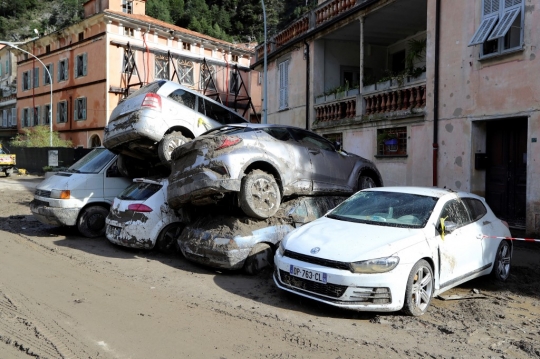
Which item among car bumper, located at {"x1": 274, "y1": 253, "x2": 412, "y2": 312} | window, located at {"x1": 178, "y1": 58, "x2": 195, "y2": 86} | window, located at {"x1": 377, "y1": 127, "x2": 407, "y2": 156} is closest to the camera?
car bumper, located at {"x1": 274, "y1": 253, "x2": 412, "y2": 312}

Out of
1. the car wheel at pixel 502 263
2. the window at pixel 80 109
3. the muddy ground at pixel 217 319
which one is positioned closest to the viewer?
the muddy ground at pixel 217 319

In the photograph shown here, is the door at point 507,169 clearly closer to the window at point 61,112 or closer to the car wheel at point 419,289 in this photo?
the car wheel at point 419,289

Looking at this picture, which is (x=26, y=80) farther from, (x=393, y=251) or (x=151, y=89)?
(x=393, y=251)

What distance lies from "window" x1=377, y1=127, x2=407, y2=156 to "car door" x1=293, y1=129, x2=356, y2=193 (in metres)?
4.91

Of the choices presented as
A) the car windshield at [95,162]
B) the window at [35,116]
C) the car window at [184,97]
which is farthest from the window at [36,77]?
Answer: the car window at [184,97]

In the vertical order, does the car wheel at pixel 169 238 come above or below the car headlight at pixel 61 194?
below

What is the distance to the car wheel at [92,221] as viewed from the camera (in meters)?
9.99

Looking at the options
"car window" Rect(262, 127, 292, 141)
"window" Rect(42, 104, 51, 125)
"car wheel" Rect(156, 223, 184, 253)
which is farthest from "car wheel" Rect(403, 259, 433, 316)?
"window" Rect(42, 104, 51, 125)

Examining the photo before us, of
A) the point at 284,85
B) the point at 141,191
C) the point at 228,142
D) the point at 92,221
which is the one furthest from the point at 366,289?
the point at 284,85

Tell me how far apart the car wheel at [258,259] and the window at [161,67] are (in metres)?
27.8

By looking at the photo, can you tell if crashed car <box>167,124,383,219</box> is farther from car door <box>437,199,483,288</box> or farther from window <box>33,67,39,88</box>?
window <box>33,67,39,88</box>

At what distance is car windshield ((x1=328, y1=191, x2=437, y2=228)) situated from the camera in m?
5.98

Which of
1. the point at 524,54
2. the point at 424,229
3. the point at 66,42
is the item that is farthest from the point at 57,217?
the point at 66,42

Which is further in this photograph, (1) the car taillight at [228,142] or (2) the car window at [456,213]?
(1) the car taillight at [228,142]
